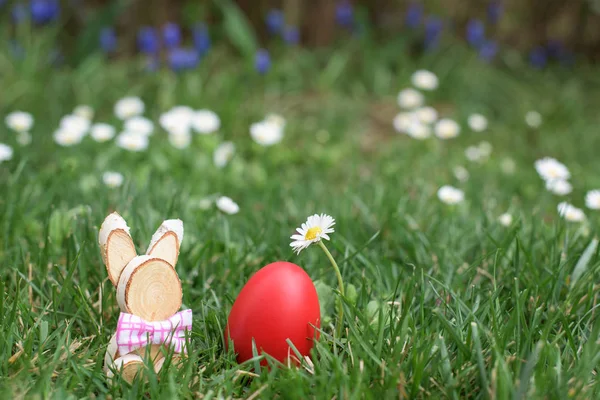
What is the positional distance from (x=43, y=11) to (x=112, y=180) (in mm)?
2246

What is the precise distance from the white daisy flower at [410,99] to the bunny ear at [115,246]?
3005mm

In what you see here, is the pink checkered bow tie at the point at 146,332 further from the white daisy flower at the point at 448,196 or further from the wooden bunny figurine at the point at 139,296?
the white daisy flower at the point at 448,196

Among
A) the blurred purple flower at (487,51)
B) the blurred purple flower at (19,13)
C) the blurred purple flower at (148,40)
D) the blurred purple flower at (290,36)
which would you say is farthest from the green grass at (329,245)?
the blurred purple flower at (487,51)

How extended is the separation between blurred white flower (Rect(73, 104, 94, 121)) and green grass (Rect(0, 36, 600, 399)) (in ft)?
0.34

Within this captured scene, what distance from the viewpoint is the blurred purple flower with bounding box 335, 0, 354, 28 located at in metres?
5.02

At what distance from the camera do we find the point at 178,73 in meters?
3.98

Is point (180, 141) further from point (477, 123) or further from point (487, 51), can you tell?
point (487, 51)

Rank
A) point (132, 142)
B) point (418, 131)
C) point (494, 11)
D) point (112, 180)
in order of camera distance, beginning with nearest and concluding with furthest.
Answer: point (112, 180), point (132, 142), point (418, 131), point (494, 11)

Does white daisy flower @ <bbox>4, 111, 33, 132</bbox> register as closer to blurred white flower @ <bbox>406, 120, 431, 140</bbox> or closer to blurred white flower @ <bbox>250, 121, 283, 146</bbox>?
blurred white flower @ <bbox>250, 121, 283, 146</bbox>

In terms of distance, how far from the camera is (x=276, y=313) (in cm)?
139

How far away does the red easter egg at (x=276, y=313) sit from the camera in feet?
4.57

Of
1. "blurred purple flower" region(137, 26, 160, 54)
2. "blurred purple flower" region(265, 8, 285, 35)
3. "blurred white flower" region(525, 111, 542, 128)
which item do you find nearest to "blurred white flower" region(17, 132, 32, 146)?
"blurred purple flower" region(137, 26, 160, 54)

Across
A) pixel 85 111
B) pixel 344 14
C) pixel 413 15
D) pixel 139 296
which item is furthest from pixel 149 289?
pixel 413 15

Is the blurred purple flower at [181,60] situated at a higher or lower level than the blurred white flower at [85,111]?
higher
